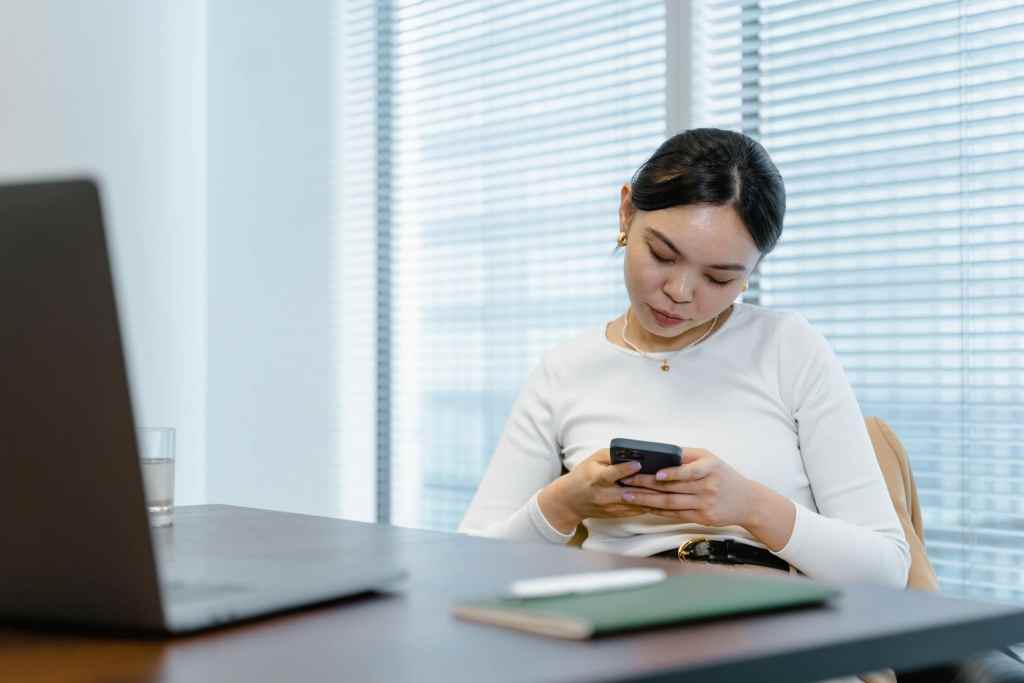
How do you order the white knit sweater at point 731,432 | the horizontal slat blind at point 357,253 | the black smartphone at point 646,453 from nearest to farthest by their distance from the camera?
the black smartphone at point 646,453 → the white knit sweater at point 731,432 → the horizontal slat blind at point 357,253

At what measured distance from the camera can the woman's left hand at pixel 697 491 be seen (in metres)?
1.42

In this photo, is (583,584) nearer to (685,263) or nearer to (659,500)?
(659,500)

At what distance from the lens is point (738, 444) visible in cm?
164

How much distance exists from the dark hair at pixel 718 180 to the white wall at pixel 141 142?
5.26ft

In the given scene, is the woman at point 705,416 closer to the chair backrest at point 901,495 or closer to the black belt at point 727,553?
the black belt at point 727,553

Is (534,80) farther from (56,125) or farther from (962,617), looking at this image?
(962,617)

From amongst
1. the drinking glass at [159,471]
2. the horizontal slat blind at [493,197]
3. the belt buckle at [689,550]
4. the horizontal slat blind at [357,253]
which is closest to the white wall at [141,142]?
the horizontal slat blind at [357,253]

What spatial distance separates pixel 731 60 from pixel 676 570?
6.20ft

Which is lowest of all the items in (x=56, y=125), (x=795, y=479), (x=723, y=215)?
(x=795, y=479)

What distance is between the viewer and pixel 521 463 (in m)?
1.78

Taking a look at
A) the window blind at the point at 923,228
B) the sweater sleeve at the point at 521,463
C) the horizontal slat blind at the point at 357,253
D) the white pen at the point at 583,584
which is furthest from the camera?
the horizontal slat blind at the point at 357,253

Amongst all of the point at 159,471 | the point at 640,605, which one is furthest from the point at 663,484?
the point at 640,605

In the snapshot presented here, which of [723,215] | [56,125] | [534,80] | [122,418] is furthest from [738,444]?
[56,125]

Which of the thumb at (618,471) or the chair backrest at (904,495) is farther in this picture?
the chair backrest at (904,495)
